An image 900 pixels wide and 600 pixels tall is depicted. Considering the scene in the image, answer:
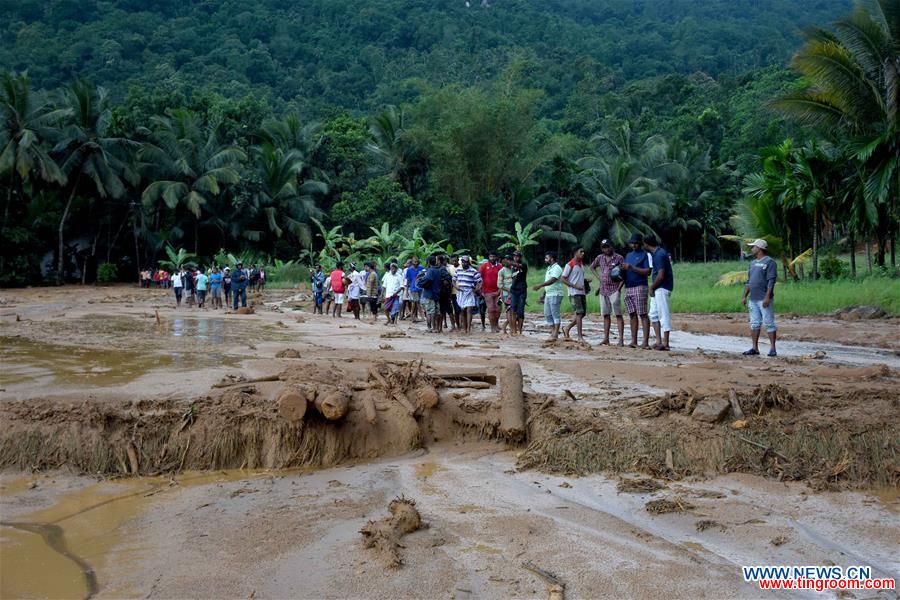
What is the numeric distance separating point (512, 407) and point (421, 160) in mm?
39050

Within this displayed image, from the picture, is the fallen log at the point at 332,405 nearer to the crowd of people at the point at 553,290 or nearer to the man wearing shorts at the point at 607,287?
the crowd of people at the point at 553,290

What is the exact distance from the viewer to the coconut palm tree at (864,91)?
60.1 ft

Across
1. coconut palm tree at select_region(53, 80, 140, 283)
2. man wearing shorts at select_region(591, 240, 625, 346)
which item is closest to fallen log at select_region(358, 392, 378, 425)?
man wearing shorts at select_region(591, 240, 625, 346)

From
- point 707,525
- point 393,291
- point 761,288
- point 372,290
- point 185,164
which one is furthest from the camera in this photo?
point 185,164

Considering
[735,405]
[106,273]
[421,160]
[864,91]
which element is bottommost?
[735,405]

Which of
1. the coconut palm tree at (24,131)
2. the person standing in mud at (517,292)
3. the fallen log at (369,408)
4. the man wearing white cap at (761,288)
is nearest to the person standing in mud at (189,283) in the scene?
the coconut palm tree at (24,131)

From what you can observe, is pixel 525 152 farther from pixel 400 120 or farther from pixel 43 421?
pixel 43 421

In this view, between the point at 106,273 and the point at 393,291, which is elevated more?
the point at 106,273

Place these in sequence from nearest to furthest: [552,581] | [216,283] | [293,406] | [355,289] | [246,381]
A: [552,581]
[293,406]
[246,381]
[355,289]
[216,283]

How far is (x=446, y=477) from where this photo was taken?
20.8ft

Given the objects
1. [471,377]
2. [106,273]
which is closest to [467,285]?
[471,377]

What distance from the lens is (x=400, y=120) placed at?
1822 inches

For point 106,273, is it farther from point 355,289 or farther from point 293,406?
point 293,406

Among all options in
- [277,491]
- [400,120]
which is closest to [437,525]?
[277,491]
